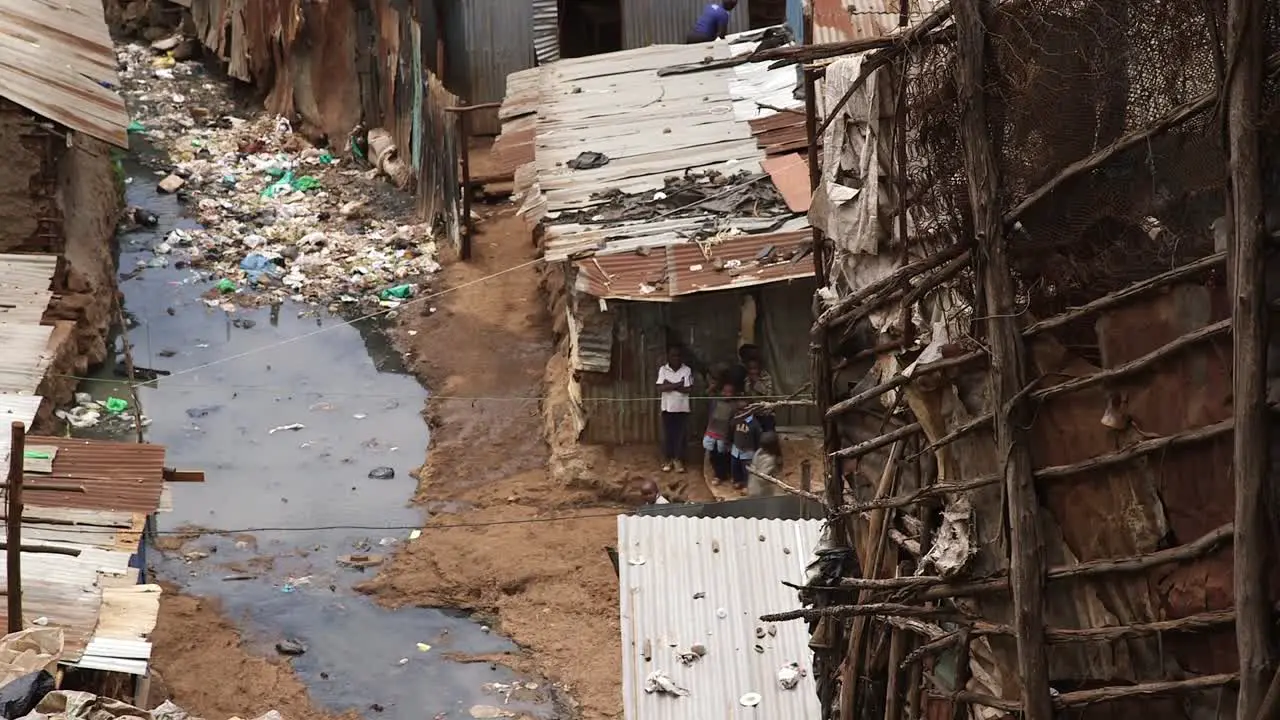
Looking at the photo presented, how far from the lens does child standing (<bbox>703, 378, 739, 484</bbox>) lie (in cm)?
1291

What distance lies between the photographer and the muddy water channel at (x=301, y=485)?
11.4m

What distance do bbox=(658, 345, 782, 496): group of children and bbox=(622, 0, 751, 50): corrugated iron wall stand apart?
6700 millimetres

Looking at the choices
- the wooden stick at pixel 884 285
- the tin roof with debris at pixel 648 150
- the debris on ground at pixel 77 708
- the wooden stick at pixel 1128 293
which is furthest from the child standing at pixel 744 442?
the wooden stick at pixel 1128 293

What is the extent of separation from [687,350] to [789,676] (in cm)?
532

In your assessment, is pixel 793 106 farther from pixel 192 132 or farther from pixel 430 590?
pixel 192 132

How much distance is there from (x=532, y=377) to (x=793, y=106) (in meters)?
3.55

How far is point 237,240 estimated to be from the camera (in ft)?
58.5

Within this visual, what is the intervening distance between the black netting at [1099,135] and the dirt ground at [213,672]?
7418 mm

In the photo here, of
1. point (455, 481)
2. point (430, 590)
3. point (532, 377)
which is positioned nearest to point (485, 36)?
point (532, 377)

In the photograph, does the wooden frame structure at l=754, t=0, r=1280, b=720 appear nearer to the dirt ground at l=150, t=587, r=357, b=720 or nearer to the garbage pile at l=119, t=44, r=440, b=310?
the dirt ground at l=150, t=587, r=357, b=720

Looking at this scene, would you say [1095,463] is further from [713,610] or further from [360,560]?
[360,560]

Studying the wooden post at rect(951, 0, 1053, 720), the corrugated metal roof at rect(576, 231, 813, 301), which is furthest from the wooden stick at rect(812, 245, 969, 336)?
the corrugated metal roof at rect(576, 231, 813, 301)

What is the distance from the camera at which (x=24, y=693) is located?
725 cm

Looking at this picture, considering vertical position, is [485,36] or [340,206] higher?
[485,36]
